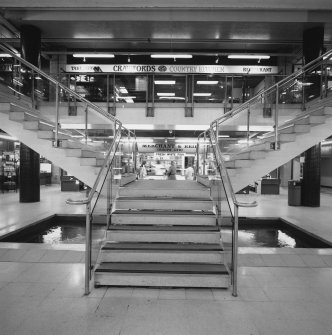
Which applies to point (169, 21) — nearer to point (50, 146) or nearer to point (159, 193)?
point (50, 146)

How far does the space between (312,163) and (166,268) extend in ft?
28.6

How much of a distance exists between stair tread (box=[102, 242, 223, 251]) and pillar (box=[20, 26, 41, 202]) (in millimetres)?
7552

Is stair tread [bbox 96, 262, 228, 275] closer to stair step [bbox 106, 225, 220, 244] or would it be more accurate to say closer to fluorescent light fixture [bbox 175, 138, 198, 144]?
stair step [bbox 106, 225, 220, 244]

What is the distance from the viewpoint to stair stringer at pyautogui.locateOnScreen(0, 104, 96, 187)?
17.8ft

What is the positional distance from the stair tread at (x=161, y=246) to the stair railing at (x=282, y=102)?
2.97 metres

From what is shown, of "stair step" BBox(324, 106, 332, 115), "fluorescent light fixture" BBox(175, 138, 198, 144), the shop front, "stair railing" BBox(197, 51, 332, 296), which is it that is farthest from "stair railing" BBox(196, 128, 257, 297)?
the shop front

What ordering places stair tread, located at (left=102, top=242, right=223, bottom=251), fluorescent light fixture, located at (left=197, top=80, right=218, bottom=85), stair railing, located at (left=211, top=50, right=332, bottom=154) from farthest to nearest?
fluorescent light fixture, located at (left=197, top=80, right=218, bottom=85), stair railing, located at (left=211, top=50, right=332, bottom=154), stair tread, located at (left=102, top=242, right=223, bottom=251)

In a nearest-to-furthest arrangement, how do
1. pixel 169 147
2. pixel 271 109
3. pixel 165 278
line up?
pixel 165 278 < pixel 271 109 < pixel 169 147

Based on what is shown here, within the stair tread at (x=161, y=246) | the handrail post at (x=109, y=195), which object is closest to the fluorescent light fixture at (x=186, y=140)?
the handrail post at (x=109, y=195)

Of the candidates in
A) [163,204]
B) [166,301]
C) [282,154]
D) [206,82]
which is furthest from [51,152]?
[206,82]

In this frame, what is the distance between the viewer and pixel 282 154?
571 centimetres

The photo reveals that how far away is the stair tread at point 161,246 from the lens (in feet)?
13.0

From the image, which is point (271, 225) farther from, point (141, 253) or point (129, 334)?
point (129, 334)

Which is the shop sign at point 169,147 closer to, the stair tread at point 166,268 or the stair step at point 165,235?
the stair step at point 165,235
